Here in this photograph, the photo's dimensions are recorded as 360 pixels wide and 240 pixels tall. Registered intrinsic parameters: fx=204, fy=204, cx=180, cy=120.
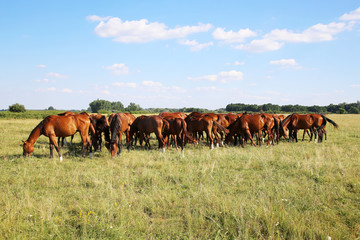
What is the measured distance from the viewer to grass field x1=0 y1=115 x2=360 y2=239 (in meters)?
3.66

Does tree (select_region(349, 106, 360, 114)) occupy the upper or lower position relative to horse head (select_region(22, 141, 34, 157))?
upper

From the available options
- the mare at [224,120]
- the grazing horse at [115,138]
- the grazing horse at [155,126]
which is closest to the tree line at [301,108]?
the mare at [224,120]

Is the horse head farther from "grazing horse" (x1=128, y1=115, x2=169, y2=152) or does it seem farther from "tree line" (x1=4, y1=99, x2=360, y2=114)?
"tree line" (x1=4, y1=99, x2=360, y2=114)

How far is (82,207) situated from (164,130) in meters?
7.19

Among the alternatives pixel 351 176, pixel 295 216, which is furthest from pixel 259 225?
pixel 351 176

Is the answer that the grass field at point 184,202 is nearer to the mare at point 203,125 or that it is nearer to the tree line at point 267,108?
the mare at point 203,125

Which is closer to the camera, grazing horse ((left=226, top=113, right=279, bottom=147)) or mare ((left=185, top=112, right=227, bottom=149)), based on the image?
mare ((left=185, top=112, right=227, bottom=149))

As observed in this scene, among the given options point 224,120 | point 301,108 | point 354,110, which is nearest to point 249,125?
point 224,120

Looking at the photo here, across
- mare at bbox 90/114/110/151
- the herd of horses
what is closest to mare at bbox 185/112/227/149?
the herd of horses

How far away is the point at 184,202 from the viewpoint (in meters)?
4.66

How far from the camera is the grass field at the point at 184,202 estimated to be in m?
3.66

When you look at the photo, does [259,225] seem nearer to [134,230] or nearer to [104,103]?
[134,230]

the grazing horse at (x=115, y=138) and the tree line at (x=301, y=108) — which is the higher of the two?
the tree line at (x=301, y=108)

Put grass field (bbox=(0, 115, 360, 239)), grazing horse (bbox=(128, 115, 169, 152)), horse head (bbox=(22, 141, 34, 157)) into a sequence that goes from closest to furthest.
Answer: grass field (bbox=(0, 115, 360, 239)), horse head (bbox=(22, 141, 34, 157)), grazing horse (bbox=(128, 115, 169, 152))
